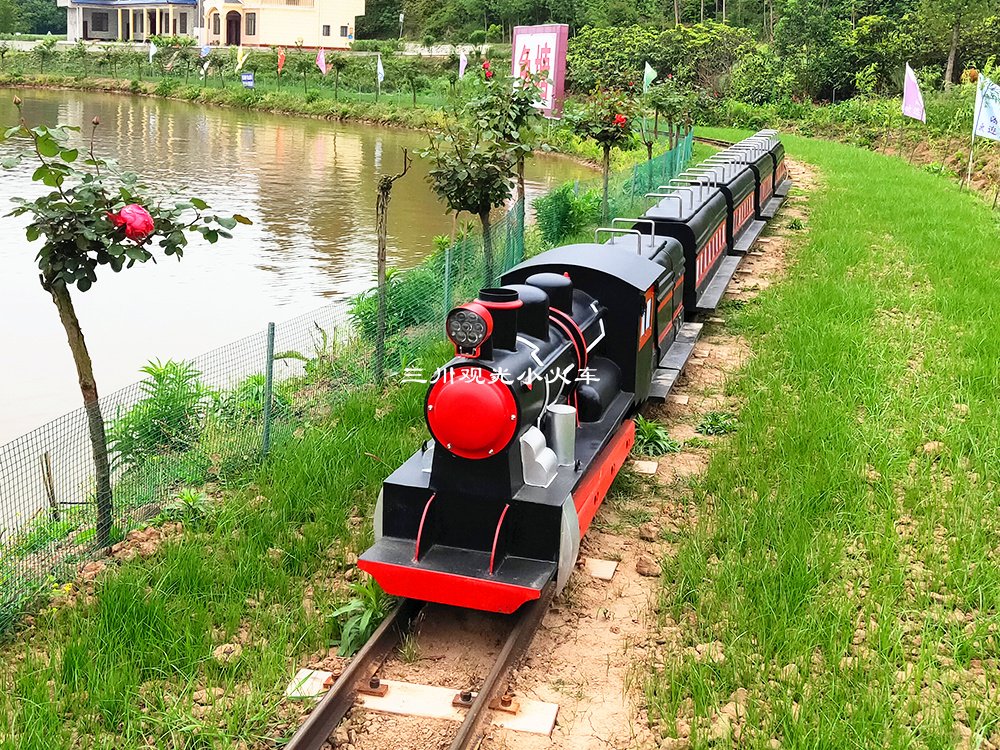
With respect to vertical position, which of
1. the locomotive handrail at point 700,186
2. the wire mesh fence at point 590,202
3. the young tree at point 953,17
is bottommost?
the wire mesh fence at point 590,202

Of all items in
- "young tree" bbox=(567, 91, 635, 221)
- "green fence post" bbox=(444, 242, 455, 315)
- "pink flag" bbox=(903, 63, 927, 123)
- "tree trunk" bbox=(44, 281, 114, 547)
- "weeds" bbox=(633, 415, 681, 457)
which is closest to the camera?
"tree trunk" bbox=(44, 281, 114, 547)

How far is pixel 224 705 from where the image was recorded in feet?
14.3

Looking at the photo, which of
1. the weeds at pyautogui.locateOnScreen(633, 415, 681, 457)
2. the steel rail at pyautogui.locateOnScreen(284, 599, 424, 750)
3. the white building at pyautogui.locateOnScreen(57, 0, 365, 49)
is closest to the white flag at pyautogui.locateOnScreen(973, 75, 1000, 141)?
the weeds at pyautogui.locateOnScreen(633, 415, 681, 457)

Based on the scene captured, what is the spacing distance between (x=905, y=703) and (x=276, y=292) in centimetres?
1089

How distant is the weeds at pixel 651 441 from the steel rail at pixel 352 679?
9.40 ft

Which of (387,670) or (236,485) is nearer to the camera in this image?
(387,670)

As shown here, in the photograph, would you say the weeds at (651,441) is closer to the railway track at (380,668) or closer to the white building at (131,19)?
the railway track at (380,668)

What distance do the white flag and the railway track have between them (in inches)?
644

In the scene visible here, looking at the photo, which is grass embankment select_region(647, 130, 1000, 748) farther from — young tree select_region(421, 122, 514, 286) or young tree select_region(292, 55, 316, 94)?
young tree select_region(292, 55, 316, 94)

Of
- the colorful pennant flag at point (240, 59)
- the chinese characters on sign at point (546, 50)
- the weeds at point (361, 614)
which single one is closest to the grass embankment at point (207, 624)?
the weeds at point (361, 614)

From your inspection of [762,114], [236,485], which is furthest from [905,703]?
[762,114]

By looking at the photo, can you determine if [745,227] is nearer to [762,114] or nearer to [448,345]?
[448,345]

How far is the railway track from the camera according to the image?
4.18 metres

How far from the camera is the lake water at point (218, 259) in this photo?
34.9 ft
